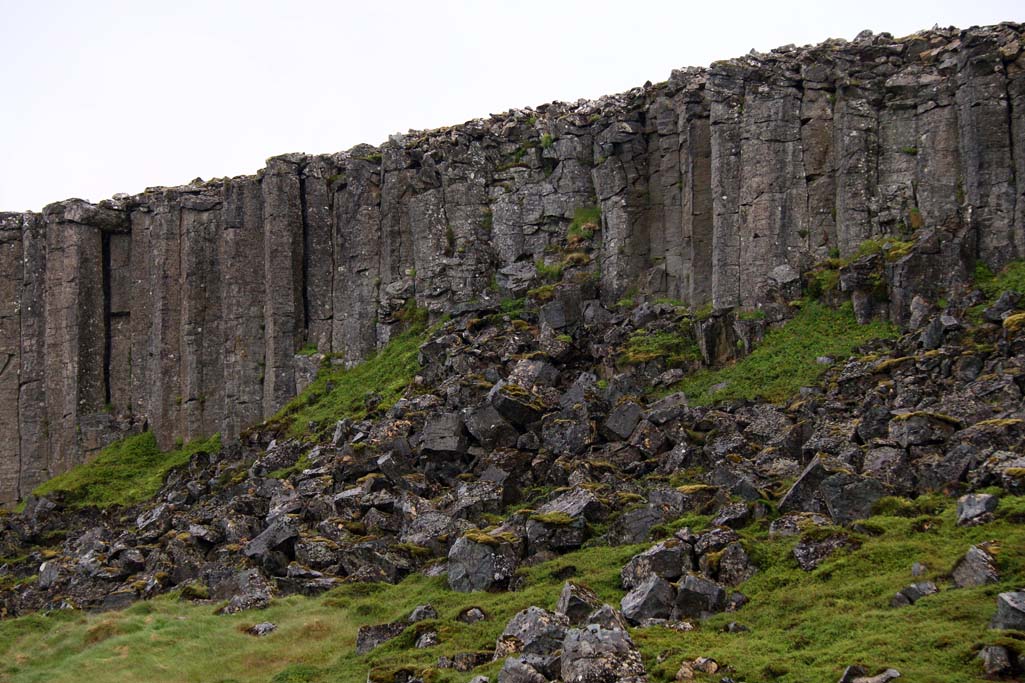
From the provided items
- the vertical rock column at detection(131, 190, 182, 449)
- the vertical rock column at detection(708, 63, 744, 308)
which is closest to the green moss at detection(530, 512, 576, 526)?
the vertical rock column at detection(708, 63, 744, 308)

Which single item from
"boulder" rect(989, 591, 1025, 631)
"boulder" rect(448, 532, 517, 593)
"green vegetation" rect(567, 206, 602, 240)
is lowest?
"boulder" rect(448, 532, 517, 593)

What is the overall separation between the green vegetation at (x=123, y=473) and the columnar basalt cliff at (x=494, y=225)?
1.07 metres

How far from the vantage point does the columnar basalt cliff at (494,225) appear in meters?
55.2

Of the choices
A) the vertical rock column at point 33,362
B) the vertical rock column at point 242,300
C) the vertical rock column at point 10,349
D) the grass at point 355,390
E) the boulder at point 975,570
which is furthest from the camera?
the vertical rock column at point 10,349

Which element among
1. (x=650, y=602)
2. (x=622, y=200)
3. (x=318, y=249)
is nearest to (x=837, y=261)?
(x=622, y=200)

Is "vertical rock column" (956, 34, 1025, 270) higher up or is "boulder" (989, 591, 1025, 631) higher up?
"vertical rock column" (956, 34, 1025, 270)

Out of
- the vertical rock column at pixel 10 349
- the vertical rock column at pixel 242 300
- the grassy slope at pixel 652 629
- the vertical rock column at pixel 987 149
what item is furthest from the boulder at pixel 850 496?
the vertical rock column at pixel 10 349

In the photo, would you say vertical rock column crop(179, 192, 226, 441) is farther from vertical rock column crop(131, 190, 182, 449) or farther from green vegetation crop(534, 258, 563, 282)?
green vegetation crop(534, 258, 563, 282)

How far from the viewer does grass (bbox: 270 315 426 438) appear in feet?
200

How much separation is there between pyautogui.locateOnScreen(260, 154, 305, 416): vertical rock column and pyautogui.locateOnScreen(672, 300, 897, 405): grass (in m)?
24.2

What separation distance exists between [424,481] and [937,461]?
1825cm

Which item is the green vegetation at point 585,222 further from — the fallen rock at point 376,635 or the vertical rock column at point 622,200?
the fallen rock at point 376,635

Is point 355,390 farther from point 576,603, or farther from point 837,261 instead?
point 576,603

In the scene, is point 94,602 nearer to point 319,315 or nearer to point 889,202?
point 319,315
